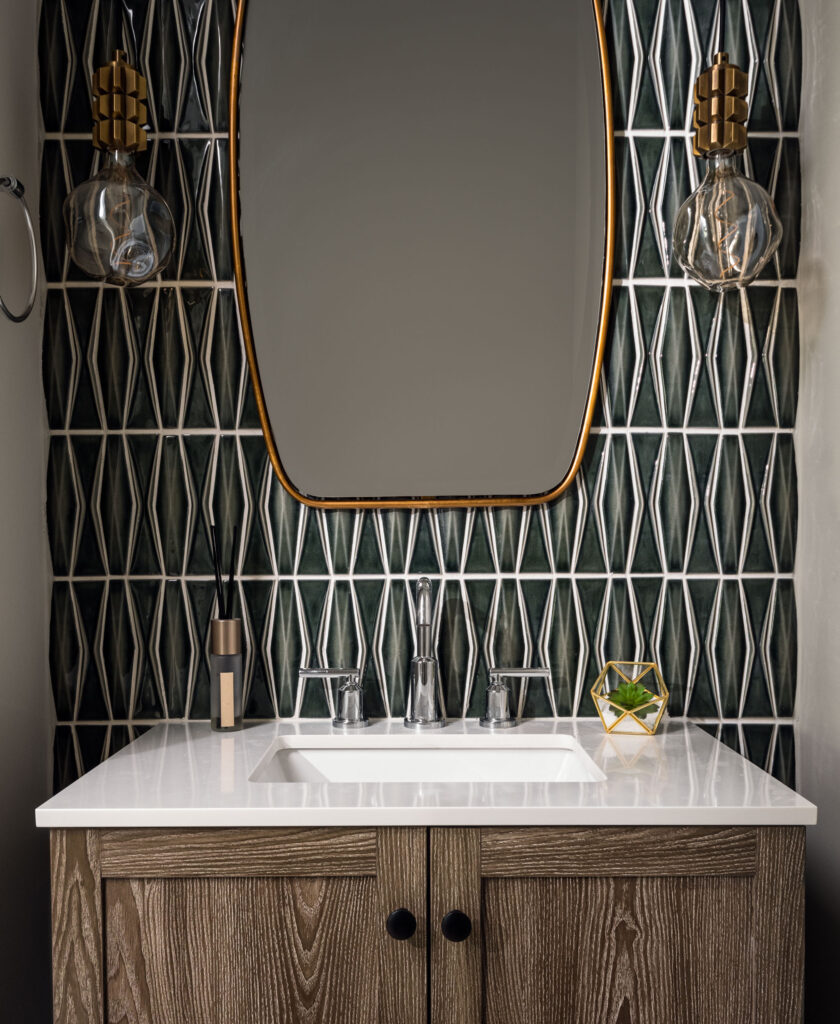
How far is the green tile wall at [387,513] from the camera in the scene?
1.64 metres

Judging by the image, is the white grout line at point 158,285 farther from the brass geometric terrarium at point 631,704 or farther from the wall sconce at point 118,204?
the brass geometric terrarium at point 631,704

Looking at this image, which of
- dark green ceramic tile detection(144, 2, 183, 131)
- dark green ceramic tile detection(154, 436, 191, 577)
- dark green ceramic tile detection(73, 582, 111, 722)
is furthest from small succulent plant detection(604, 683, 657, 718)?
dark green ceramic tile detection(144, 2, 183, 131)

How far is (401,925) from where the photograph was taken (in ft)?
3.71

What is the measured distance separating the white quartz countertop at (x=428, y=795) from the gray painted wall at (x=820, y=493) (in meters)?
0.26

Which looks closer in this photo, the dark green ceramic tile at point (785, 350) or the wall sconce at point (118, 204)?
the wall sconce at point (118, 204)

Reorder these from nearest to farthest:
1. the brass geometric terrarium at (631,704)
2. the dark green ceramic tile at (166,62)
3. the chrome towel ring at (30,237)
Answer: the chrome towel ring at (30,237)
the brass geometric terrarium at (631,704)
the dark green ceramic tile at (166,62)

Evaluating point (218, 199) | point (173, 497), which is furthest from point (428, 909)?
point (218, 199)

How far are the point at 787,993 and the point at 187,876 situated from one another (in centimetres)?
76

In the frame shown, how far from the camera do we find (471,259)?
163cm

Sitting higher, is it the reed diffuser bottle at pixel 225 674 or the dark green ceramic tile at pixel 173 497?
the dark green ceramic tile at pixel 173 497

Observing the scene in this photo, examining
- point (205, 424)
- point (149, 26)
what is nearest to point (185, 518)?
point (205, 424)

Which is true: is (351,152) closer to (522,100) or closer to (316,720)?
(522,100)

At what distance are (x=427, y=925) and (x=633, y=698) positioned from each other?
21.9 inches

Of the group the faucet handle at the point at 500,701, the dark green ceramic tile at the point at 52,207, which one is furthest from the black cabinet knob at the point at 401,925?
the dark green ceramic tile at the point at 52,207
